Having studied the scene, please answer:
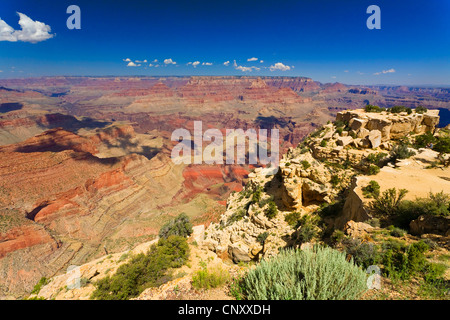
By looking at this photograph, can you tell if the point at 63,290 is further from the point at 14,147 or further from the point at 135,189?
the point at 14,147

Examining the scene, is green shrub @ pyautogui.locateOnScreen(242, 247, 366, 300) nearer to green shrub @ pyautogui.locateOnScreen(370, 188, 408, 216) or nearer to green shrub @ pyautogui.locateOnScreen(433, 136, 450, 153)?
green shrub @ pyautogui.locateOnScreen(370, 188, 408, 216)

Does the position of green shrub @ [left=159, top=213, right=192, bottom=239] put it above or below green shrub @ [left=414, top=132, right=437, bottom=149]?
below

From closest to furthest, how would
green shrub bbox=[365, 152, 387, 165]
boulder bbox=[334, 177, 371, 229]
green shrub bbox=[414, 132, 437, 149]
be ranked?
boulder bbox=[334, 177, 371, 229] < green shrub bbox=[365, 152, 387, 165] < green shrub bbox=[414, 132, 437, 149]

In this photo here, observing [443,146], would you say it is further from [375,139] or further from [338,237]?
[338,237]

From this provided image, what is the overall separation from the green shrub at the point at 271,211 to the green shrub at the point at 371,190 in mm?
6415

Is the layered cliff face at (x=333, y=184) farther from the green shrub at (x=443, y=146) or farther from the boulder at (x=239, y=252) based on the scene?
the green shrub at (x=443, y=146)

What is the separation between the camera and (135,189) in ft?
213

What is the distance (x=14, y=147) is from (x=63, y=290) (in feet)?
277

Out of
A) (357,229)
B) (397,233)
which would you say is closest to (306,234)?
(357,229)

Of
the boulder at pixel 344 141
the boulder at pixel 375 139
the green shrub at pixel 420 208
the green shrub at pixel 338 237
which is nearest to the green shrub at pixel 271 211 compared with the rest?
the green shrub at pixel 338 237

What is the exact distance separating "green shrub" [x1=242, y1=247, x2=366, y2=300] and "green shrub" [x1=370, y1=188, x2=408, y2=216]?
689cm

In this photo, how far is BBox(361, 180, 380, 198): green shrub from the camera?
11.3 m

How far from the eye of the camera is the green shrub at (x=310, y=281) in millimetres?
4477

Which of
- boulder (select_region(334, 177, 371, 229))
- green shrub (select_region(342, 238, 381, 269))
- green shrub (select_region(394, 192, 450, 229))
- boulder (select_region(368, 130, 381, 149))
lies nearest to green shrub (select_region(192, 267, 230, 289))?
green shrub (select_region(342, 238, 381, 269))
